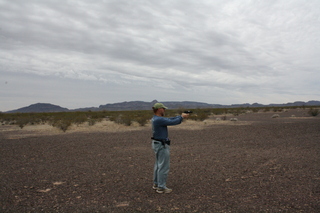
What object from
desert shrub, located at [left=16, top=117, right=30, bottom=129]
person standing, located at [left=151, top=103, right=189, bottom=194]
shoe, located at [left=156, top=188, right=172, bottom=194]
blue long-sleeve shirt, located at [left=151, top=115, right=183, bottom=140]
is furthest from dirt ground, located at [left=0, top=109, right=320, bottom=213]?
desert shrub, located at [left=16, top=117, right=30, bottom=129]

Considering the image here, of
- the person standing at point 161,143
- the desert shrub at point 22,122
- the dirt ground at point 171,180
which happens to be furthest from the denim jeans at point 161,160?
the desert shrub at point 22,122

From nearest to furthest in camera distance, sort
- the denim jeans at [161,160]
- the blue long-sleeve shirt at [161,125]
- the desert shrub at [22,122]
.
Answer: the blue long-sleeve shirt at [161,125]
the denim jeans at [161,160]
the desert shrub at [22,122]

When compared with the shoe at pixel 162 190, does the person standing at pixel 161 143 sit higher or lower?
→ higher

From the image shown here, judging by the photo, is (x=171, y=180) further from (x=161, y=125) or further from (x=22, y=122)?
(x=22, y=122)

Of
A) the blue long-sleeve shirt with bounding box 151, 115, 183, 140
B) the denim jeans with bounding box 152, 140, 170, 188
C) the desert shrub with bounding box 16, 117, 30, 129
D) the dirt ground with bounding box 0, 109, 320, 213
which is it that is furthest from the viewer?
the desert shrub with bounding box 16, 117, 30, 129

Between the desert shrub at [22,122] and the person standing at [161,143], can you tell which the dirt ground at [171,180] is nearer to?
the person standing at [161,143]

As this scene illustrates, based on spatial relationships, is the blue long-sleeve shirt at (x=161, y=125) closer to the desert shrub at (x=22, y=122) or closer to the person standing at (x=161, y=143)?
the person standing at (x=161, y=143)

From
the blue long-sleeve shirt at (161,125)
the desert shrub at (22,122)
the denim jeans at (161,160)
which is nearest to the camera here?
the blue long-sleeve shirt at (161,125)

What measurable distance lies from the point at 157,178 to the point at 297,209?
2.73 metres

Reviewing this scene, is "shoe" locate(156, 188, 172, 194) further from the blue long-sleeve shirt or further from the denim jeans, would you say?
the blue long-sleeve shirt

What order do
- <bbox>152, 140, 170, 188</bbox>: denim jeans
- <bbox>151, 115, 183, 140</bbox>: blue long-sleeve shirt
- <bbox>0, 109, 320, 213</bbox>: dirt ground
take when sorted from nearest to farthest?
<bbox>0, 109, 320, 213</bbox>: dirt ground, <bbox>151, 115, 183, 140</bbox>: blue long-sleeve shirt, <bbox>152, 140, 170, 188</bbox>: denim jeans

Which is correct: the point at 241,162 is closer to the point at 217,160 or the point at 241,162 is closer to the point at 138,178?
the point at 217,160

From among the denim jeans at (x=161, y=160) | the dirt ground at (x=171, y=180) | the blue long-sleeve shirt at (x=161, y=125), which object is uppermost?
the blue long-sleeve shirt at (x=161, y=125)

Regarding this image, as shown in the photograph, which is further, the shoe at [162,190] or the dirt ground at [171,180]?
the shoe at [162,190]
